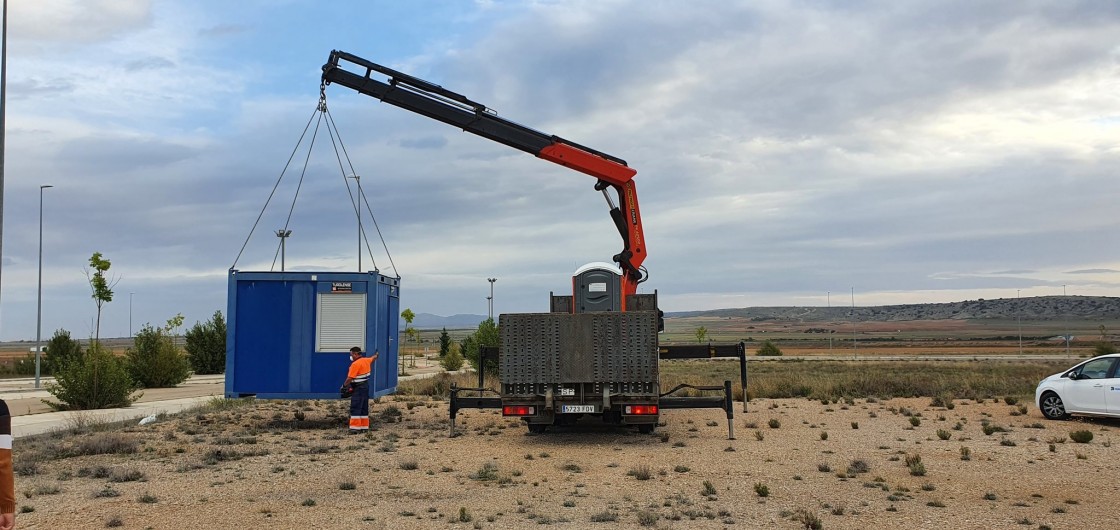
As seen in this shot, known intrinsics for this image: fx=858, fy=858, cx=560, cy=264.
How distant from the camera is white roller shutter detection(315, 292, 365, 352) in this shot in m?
16.2

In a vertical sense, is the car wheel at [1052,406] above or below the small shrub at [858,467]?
above

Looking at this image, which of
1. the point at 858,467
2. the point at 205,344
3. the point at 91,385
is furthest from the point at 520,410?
the point at 205,344

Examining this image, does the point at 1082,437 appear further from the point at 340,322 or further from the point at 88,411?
the point at 88,411

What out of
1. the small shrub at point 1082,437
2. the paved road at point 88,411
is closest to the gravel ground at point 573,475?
the small shrub at point 1082,437

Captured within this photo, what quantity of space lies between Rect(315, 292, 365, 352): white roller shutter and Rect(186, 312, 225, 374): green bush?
30.1m

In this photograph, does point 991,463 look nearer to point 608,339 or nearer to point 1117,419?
point 608,339

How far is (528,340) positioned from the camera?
14148mm

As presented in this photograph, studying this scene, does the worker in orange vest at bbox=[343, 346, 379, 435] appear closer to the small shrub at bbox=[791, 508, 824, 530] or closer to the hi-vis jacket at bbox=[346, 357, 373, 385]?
the hi-vis jacket at bbox=[346, 357, 373, 385]

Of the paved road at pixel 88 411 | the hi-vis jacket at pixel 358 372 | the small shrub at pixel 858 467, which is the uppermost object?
the hi-vis jacket at pixel 358 372

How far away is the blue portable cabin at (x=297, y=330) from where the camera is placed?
16.0m

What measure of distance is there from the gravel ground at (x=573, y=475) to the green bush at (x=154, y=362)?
1717 cm

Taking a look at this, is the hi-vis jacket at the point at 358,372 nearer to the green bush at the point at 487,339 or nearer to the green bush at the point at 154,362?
the green bush at the point at 487,339

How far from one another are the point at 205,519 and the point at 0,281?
8.59m

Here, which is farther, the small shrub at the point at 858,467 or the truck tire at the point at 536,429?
the truck tire at the point at 536,429
